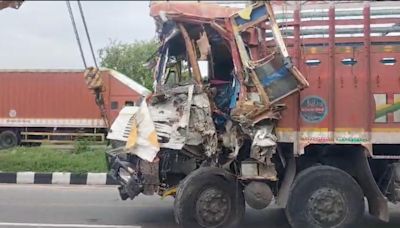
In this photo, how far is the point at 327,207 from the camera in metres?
6.41

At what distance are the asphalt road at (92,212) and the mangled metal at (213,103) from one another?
0.74 m

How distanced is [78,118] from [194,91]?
1643cm

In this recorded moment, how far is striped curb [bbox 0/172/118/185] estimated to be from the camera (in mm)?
11422

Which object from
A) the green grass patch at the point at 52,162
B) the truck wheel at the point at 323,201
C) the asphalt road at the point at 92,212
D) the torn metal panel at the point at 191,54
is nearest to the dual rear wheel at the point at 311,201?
the truck wheel at the point at 323,201

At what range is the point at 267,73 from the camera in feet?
21.1

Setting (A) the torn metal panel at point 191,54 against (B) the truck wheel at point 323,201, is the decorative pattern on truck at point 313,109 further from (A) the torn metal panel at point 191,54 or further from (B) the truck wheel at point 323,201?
(A) the torn metal panel at point 191,54

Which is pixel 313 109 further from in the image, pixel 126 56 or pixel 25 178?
pixel 126 56

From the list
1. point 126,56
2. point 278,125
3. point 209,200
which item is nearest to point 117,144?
point 209,200

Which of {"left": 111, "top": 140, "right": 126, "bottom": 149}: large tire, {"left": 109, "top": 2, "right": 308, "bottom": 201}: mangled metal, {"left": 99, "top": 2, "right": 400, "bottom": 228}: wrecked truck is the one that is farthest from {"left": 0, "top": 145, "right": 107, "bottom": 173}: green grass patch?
{"left": 99, "top": 2, "right": 400, "bottom": 228}: wrecked truck

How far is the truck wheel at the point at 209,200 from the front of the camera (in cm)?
641

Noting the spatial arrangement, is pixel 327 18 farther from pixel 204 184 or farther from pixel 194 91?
pixel 204 184

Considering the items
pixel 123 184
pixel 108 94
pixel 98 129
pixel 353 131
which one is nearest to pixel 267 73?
pixel 353 131

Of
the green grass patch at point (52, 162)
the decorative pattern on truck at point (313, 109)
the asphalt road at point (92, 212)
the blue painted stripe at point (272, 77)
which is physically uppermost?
the blue painted stripe at point (272, 77)

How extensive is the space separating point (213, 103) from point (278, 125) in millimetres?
839
